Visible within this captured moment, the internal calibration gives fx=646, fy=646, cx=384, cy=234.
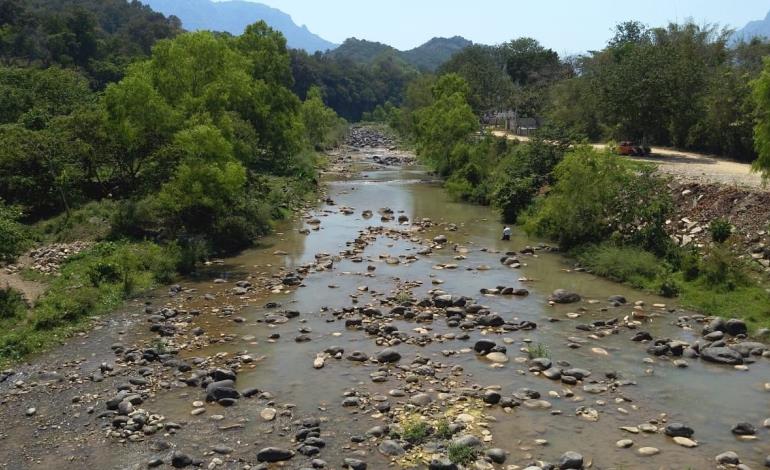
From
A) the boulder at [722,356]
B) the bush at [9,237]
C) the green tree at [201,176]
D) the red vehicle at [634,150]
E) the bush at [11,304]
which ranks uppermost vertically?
the red vehicle at [634,150]

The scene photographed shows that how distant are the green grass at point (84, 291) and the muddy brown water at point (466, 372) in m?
1.07

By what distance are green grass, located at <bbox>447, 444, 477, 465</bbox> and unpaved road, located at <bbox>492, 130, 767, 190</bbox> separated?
75.2 feet

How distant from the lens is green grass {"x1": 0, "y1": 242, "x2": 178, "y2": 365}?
20.8m

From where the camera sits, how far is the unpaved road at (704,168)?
36178 mm

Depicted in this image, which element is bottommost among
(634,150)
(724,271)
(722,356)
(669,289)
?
(722,356)

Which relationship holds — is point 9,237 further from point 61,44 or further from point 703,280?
point 61,44

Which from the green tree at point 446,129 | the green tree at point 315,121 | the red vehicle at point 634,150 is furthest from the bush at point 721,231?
the green tree at point 315,121

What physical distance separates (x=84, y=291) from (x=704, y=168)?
127 ft

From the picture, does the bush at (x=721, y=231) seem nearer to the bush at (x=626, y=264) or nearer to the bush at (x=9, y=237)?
the bush at (x=626, y=264)

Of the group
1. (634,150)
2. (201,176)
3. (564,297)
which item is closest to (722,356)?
(564,297)

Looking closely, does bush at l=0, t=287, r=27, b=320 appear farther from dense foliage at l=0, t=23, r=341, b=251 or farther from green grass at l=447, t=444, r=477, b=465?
green grass at l=447, t=444, r=477, b=465

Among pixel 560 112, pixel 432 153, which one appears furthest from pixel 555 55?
pixel 432 153

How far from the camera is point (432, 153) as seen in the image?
63125 millimetres

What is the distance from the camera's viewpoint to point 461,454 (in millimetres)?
13891
